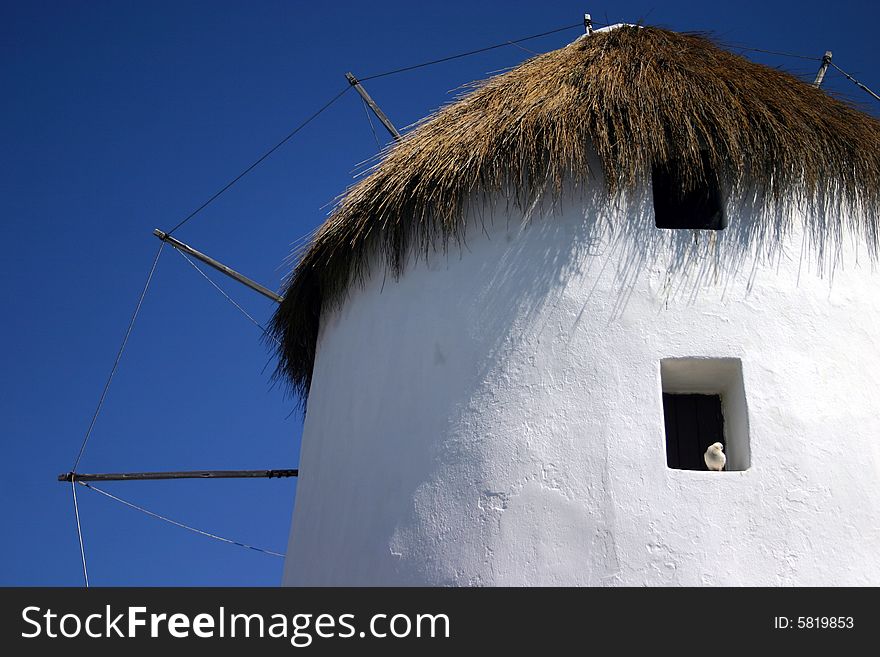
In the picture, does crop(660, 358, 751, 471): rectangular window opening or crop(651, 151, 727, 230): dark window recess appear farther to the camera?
crop(651, 151, 727, 230): dark window recess

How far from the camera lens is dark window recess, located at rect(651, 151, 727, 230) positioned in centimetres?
669

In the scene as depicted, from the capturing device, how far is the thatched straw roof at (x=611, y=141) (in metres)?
6.57

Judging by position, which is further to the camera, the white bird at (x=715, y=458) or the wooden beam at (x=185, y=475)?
the wooden beam at (x=185, y=475)

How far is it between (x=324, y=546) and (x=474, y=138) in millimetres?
2607

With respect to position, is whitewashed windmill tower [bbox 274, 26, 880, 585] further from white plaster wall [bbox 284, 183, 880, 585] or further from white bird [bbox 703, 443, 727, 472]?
white bird [bbox 703, 443, 727, 472]

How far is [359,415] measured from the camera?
701 centimetres

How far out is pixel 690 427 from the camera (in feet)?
21.0

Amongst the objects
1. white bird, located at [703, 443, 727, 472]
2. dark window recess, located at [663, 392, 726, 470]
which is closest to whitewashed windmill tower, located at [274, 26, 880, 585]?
dark window recess, located at [663, 392, 726, 470]

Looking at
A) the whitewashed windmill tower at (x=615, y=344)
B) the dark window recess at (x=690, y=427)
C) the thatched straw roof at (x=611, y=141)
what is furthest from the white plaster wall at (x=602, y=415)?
the dark window recess at (x=690, y=427)

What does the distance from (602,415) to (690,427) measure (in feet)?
2.17

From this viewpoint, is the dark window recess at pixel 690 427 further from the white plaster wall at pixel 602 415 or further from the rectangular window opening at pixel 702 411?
the white plaster wall at pixel 602 415

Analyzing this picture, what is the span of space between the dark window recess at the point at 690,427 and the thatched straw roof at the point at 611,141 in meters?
1.24

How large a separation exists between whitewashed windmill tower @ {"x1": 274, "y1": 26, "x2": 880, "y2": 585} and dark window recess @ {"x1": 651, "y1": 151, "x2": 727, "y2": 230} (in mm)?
14
